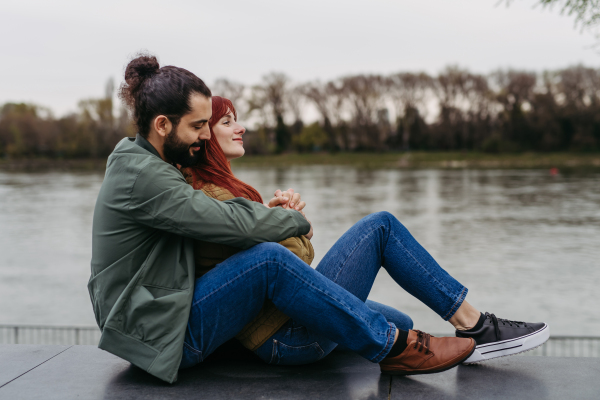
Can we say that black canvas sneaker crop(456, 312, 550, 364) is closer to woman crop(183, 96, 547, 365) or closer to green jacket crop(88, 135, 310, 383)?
woman crop(183, 96, 547, 365)

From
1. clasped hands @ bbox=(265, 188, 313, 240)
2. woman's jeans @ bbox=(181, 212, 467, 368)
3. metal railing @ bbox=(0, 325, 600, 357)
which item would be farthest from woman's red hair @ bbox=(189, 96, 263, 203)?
metal railing @ bbox=(0, 325, 600, 357)

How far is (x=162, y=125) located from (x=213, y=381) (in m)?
0.99

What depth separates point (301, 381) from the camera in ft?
7.29

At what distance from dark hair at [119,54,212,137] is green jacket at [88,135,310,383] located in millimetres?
131

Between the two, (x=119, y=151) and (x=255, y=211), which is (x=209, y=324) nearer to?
(x=255, y=211)

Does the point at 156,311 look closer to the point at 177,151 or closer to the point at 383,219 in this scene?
the point at 177,151

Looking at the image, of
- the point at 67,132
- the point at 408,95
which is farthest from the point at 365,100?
the point at 67,132

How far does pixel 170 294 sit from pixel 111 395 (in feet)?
1.52

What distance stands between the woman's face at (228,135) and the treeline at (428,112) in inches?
2299

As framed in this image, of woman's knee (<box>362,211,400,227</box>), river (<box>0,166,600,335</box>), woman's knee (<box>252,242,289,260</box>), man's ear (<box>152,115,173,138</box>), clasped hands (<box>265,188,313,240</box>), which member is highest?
man's ear (<box>152,115,173,138</box>)

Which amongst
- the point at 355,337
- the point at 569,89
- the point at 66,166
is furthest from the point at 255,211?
the point at 66,166

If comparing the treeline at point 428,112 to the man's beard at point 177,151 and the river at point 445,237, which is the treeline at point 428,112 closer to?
the river at point 445,237

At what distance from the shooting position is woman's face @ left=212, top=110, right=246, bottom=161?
2.49 m

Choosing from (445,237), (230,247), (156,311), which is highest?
(230,247)
